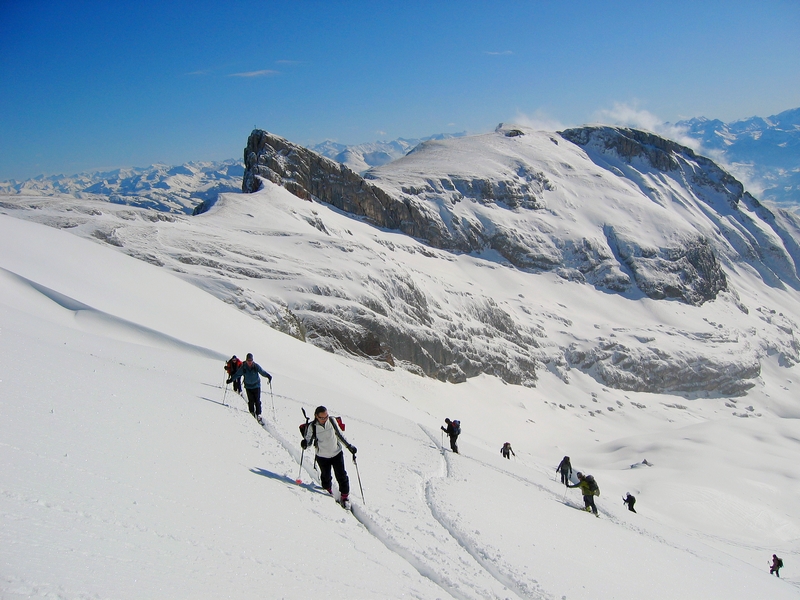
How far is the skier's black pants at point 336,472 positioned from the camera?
364 inches

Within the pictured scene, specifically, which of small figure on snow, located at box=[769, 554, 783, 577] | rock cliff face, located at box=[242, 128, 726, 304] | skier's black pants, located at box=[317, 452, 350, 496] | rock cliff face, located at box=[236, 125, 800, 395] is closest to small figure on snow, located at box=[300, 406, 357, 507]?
skier's black pants, located at box=[317, 452, 350, 496]

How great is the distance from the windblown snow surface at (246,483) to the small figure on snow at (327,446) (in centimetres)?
42

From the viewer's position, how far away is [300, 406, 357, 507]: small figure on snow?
9.27 meters

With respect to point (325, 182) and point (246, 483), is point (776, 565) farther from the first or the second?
point (325, 182)

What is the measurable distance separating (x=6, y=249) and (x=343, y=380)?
17.5 meters

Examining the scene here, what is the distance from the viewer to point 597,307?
338ft

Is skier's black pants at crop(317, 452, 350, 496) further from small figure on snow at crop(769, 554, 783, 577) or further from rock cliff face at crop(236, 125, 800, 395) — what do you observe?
rock cliff face at crop(236, 125, 800, 395)

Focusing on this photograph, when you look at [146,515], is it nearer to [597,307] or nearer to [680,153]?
[597,307]

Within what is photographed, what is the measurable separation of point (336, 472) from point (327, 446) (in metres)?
0.48

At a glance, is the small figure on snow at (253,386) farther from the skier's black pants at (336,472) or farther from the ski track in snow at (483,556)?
the ski track in snow at (483,556)

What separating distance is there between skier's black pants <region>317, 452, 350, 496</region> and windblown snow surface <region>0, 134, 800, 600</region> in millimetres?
258

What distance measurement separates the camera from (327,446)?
933 centimetres

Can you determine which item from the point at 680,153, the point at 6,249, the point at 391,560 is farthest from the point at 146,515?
the point at 680,153

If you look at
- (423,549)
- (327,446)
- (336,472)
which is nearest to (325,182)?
(327,446)
